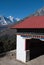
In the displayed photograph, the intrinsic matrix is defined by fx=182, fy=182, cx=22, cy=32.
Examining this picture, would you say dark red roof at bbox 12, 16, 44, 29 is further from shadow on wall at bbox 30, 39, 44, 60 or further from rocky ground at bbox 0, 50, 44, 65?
rocky ground at bbox 0, 50, 44, 65

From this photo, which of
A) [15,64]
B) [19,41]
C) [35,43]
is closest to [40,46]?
[35,43]

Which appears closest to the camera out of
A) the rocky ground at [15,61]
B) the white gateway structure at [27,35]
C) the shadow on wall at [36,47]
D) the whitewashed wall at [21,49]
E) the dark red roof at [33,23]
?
the white gateway structure at [27,35]

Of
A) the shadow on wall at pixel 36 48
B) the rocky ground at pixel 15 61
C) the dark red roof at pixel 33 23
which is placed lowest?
the rocky ground at pixel 15 61

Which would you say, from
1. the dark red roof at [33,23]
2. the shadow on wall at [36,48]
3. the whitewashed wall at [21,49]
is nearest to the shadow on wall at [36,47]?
the shadow on wall at [36,48]

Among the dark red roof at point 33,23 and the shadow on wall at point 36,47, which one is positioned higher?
the dark red roof at point 33,23

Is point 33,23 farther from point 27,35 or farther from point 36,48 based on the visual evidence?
point 36,48

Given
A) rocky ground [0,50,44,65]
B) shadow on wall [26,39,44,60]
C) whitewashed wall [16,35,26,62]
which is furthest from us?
shadow on wall [26,39,44,60]

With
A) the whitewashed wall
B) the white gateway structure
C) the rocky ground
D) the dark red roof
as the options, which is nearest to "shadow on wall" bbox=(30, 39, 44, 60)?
the white gateway structure

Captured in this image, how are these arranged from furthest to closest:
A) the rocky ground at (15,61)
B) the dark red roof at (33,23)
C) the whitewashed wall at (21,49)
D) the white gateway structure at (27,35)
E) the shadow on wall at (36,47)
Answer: the shadow on wall at (36,47) → the whitewashed wall at (21,49) → the rocky ground at (15,61) → the dark red roof at (33,23) → the white gateway structure at (27,35)

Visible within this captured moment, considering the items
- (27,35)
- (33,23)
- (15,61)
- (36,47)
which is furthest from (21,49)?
(36,47)

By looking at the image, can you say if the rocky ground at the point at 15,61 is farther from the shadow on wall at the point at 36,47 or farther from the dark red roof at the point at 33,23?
the dark red roof at the point at 33,23

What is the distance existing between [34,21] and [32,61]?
6144 mm

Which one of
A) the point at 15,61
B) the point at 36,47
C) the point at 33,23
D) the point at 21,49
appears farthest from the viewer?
the point at 36,47

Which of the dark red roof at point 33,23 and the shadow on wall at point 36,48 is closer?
the dark red roof at point 33,23
